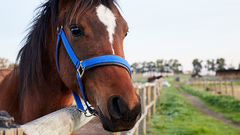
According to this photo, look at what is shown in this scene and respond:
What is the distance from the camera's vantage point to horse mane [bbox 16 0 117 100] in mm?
1765

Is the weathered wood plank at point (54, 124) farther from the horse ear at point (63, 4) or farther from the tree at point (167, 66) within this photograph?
the tree at point (167, 66)

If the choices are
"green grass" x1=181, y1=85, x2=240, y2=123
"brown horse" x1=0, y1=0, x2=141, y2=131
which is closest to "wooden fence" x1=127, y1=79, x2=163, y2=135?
"brown horse" x1=0, y1=0, x2=141, y2=131

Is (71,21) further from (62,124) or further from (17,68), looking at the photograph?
(17,68)

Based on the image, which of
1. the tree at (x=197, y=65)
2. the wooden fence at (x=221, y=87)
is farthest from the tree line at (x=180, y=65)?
the wooden fence at (x=221, y=87)

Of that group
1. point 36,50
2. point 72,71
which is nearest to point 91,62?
point 72,71

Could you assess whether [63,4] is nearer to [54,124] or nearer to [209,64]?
[54,124]

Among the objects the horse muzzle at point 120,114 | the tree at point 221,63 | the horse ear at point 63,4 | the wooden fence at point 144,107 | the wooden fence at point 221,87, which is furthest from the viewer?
the tree at point 221,63

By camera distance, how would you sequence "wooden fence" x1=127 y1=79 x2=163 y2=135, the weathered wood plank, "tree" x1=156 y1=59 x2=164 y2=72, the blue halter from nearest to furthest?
the weathered wood plank → the blue halter → "wooden fence" x1=127 y1=79 x2=163 y2=135 → "tree" x1=156 y1=59 x2=164 y2=72

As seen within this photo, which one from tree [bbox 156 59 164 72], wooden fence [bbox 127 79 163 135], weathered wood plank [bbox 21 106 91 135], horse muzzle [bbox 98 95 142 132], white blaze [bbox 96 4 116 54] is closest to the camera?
weathered wood plank [bbox 21 106 91 135]

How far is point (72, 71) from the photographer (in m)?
1.52

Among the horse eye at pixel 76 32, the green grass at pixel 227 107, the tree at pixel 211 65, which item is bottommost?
the tree at pixel 211 65

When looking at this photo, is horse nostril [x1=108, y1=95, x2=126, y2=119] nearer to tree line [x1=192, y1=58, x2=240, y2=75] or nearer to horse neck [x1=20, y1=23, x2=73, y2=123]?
horse neck [x1=20, y1=23, x2=73, y2=123]

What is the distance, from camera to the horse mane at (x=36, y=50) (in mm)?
1765

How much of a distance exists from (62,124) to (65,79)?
0.54 m
